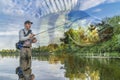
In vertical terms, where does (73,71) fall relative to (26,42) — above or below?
below

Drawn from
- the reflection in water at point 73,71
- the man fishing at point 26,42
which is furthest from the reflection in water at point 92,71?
the man fishing at point 26,42

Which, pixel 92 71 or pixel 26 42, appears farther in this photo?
pixel 92 71

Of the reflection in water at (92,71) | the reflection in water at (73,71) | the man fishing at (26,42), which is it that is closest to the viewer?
the reflection in water at (92,71)

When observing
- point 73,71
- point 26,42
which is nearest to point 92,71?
point 73,71

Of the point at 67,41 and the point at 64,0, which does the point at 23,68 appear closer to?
Result: the point at 64,0

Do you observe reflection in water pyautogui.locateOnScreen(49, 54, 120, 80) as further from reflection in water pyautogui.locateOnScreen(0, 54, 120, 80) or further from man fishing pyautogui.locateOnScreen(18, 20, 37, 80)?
man fishing pyautogui.locateOnScreen(18, 20, 37, 80)

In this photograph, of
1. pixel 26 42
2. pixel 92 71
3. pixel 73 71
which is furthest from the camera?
Result: pixel 73 71

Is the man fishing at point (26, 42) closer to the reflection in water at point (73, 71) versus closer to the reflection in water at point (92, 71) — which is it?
the reflection in water at point (73, 71)

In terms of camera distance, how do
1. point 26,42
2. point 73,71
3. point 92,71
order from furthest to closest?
point 73,71 < point 92,71 < point 26,42

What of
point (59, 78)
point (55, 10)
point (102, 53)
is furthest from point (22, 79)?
point (102, 53)

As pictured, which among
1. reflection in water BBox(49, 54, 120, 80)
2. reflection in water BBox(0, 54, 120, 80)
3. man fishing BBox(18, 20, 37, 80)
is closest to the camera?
reflection in water BBox(49, 54, 120, 80)

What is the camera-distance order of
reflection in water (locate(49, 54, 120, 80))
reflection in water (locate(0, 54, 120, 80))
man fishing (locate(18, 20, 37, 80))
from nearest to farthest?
reflection in water (locate(49, 54, 120, 80)) < reflection in water (locate(0, 54, 120, 80)) < man fishing (locate(18, 20, 37, 80))

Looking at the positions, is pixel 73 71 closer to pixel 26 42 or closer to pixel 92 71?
pixel 92 71

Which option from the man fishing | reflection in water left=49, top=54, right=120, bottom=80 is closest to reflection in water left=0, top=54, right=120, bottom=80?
reflection in water left=49, top=54, right=120, bottom=80
